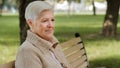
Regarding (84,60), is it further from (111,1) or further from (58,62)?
(111,1)

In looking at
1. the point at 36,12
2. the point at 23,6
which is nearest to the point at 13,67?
the point at 36,12

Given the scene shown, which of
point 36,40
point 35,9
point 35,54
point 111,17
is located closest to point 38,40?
point 36,40

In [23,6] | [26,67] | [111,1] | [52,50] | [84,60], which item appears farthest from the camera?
[111,1]

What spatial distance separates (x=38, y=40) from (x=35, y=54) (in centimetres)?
14

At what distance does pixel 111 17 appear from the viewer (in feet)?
62.4

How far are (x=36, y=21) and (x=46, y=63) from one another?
1.29ft

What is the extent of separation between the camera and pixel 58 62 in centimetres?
411

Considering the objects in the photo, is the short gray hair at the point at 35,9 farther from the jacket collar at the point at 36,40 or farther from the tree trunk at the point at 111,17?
the tree trunk at the point at 111,17

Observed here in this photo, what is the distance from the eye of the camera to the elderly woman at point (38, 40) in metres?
3.74

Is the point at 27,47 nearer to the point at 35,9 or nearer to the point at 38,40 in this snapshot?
the point at 38,40

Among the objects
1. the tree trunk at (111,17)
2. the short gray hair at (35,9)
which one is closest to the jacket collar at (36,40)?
the short gray hair at (35,9)

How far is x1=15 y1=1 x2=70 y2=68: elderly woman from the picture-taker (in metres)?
3.74

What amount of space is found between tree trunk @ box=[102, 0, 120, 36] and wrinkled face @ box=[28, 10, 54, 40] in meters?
15.1

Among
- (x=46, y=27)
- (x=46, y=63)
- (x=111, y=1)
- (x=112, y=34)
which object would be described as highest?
(x=46, y=27)
